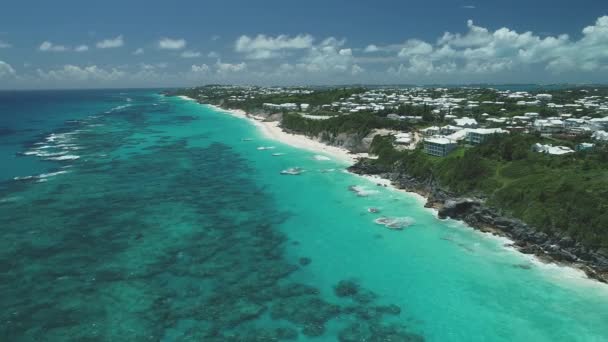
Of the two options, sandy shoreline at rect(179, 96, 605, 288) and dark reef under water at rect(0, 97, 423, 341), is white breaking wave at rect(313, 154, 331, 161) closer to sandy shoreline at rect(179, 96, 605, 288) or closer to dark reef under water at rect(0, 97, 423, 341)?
sandy shoreline at rect(179, 96, 605, 288)

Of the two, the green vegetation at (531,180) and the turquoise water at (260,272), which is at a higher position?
the green vegetation at (531,180)

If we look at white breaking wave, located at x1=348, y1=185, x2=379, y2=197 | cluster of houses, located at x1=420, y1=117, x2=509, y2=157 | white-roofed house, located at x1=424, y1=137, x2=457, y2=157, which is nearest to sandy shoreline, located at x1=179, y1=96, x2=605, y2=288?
white breaking wave, located at x1=348, y1=185, x2=379, y2=197

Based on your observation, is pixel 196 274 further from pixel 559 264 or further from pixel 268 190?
pixel 559 264

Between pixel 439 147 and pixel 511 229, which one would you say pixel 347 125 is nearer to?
pixel 439 147

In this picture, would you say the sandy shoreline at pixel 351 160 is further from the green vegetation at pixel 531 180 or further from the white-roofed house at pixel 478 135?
the white-roofed house at pixel 478 135

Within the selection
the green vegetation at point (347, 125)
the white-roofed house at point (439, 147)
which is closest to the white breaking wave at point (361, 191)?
the white-roofed house at point (439, 147)

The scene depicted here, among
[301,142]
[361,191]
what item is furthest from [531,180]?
[301,142]
